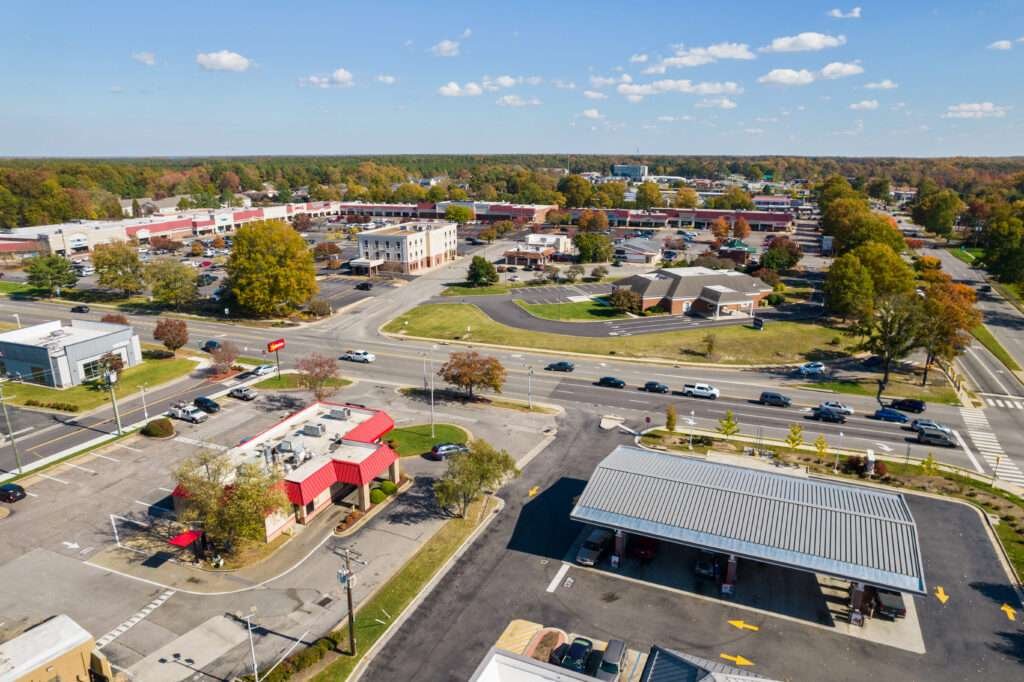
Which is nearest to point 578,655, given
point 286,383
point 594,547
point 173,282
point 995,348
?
point 594,547

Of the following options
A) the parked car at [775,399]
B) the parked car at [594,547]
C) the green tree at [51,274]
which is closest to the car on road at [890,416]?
the parked car at [775,399]

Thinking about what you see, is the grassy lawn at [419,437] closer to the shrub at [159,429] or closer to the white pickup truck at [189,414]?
the white pickup truck at [189,414]

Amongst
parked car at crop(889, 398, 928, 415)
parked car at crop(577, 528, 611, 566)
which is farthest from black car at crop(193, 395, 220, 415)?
parked car at crop(889, 398, 928, 415)

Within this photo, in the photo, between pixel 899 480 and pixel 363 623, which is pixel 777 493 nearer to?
pixel 899 480

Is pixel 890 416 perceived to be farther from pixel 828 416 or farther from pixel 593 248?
pixel 593 248

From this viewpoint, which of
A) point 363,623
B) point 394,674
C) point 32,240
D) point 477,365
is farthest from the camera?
point 32,240

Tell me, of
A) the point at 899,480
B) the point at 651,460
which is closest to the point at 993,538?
the point at 899,480

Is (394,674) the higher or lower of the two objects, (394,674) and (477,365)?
the lower
